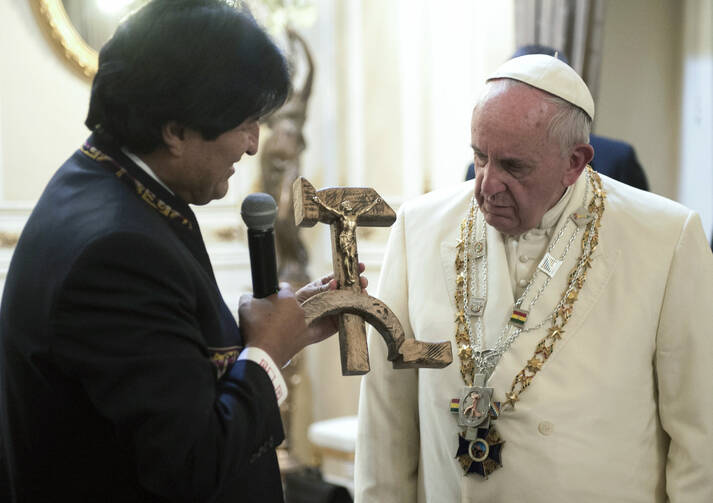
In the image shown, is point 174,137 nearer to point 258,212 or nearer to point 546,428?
point 258,212

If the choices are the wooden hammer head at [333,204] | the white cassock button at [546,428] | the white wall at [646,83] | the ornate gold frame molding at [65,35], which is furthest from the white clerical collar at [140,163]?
the white wall at [646,83]

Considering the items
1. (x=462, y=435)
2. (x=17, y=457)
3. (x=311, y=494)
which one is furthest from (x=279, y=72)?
(x=311, y=494)

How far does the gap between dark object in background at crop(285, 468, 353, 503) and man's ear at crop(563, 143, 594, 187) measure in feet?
9.89

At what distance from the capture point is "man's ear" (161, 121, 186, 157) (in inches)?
63.3

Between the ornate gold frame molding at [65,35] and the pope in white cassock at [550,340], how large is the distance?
11.7 feet

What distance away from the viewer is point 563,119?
227 cm

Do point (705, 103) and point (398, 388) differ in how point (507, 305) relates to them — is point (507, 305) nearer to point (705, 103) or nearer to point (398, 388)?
point (398, 388)

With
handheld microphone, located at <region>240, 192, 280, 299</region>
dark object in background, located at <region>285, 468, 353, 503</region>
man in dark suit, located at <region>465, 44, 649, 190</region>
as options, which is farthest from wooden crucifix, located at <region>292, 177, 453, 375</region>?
dark object in background, located at <region>285, 468, 353, 503</region>

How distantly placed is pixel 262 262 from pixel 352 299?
229 millimetres

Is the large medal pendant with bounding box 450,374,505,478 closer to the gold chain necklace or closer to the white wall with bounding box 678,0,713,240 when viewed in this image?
the gold chain necklace

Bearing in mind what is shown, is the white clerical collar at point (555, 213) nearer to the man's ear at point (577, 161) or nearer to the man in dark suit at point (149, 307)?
the man's ear at point (577, 161)

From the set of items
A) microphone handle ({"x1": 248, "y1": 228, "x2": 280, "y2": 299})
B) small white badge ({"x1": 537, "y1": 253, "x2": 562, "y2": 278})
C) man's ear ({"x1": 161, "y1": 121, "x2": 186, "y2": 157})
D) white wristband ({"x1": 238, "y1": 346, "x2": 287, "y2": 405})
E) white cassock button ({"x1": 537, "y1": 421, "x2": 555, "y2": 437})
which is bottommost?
white cassock button ({"x1": 537, "y1": 421, "x2": 555, "y2": 437})

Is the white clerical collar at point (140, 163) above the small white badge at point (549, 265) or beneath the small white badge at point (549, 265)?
above

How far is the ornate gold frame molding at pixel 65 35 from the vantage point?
5.13 meters
